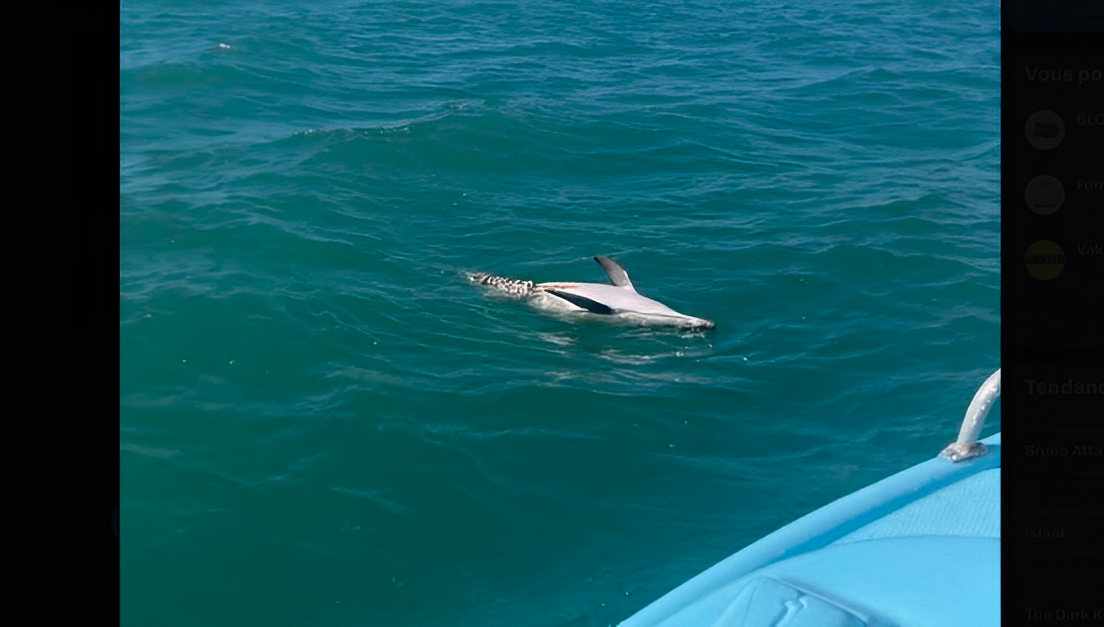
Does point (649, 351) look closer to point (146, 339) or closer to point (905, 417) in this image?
point (905, 417)

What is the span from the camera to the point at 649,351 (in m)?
5.84

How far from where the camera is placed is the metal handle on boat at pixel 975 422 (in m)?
2.62

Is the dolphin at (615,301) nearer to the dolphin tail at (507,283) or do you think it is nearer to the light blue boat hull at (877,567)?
the dolphin tail at (507,283)

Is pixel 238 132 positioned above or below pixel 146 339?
above

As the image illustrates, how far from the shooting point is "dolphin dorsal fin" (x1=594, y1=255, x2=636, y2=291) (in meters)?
6.05

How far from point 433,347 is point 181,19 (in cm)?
820
